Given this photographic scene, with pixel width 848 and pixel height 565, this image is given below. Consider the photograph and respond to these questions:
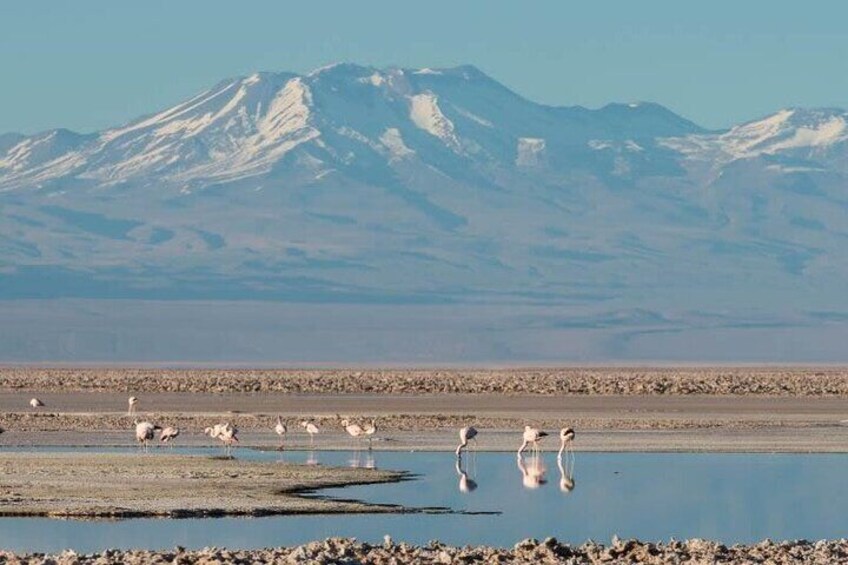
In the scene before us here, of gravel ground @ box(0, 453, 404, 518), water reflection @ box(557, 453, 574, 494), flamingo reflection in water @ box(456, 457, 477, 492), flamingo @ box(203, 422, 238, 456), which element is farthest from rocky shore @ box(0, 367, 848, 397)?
gravel ground @ box(0, 453, 404, 518)

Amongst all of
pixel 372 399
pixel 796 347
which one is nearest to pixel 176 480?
pixel 372 399

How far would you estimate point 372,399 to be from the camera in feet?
184

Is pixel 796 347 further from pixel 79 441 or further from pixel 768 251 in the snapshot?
pixel 79 441

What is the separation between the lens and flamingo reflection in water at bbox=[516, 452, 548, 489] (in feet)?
97.2

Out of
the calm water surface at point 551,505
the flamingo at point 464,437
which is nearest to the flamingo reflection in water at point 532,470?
the calm water surface at point 551,505

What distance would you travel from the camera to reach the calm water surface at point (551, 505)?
22500 millimetres

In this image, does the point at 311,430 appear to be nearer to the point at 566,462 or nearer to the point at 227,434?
the point at 227,434

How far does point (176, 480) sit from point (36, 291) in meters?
141

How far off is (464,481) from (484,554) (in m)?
10.1

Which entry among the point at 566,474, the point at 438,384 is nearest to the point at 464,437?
the point at 566,474

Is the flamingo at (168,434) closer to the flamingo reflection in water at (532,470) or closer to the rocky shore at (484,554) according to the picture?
the flamingo reflection in water at (532,470)

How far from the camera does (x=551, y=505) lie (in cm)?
2664

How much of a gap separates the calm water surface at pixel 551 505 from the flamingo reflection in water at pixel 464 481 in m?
0.04

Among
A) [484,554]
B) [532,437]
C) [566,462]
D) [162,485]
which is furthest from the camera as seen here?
[532,437]
